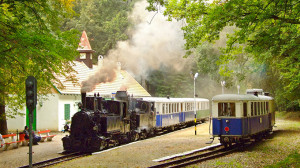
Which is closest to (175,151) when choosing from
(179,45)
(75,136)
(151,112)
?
(75,136)

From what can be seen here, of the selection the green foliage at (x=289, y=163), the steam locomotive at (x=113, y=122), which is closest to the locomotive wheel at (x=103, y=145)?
the steam locomotive at (x=113, y=122)

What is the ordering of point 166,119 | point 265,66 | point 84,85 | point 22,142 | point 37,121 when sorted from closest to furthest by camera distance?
point 84,85 < point 22,142 < point 166,119 < point 37,121 < point 265,66

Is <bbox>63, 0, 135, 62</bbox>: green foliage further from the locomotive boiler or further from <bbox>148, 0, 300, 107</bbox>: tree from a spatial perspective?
<bbox>148, 0, 300, 107</bbox>: tree

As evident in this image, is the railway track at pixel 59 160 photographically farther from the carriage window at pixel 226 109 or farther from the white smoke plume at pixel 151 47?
the white smoke plume at pixel 151 47

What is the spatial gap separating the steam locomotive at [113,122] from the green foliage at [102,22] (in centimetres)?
2869

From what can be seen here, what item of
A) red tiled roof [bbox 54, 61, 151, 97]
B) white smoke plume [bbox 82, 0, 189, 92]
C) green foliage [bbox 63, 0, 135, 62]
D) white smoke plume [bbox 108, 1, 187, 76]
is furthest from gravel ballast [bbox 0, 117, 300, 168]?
green foliage [bbox 63, 0, 135, 62]

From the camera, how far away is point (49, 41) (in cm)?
1243

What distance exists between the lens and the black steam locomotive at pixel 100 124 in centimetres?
1742

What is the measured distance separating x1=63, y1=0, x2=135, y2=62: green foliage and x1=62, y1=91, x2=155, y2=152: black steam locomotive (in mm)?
32644

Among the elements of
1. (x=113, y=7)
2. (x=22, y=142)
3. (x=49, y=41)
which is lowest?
(x=22, y=142)

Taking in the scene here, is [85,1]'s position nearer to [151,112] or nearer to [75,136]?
[151,112]

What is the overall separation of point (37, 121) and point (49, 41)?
61.3ft

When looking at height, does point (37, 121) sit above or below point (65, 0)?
below

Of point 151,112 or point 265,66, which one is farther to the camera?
point 265,66
